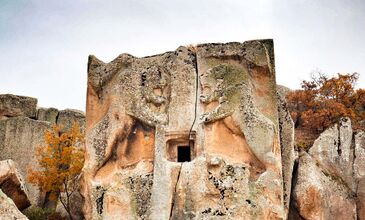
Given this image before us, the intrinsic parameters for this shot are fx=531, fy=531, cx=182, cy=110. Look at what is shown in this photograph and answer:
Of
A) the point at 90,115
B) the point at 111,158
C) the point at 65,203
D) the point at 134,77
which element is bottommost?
the point at 65,203

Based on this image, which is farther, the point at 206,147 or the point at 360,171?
the point at 360,171

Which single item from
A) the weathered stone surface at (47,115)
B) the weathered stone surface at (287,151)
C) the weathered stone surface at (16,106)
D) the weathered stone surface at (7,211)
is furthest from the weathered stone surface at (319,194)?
the weathered stone surface at (16,106)

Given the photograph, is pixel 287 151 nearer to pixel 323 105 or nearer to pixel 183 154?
pixel 183 154

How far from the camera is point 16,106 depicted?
24.1m

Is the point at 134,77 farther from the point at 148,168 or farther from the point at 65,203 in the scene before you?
the point at 65,203

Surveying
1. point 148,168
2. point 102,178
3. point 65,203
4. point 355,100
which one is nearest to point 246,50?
point 148,168

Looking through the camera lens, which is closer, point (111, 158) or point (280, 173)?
point (280, 173)

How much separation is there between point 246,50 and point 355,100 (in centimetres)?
875

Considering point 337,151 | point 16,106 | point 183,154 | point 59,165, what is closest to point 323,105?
point 337,151

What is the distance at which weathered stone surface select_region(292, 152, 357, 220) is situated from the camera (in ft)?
51.1

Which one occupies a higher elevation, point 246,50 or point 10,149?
point 246,50

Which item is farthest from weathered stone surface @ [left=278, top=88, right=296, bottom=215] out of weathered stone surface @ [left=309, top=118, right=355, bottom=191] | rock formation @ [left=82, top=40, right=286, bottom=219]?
weathered stone surface @ [left=309, top=118, right=355, bottom=191]

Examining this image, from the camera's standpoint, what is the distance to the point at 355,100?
22141mm

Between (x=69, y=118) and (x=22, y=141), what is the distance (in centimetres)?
274
